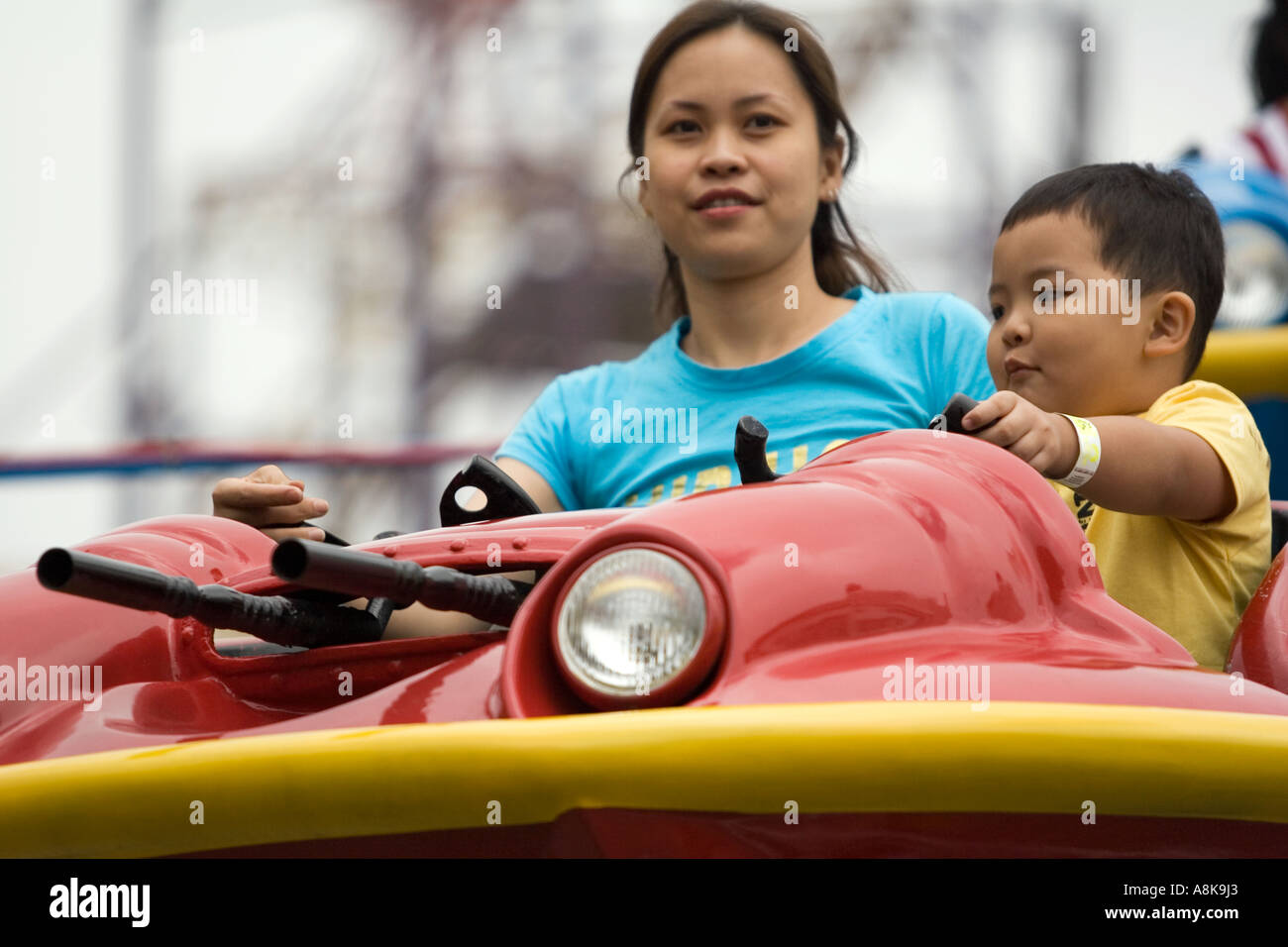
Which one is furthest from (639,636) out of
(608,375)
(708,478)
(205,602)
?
(608,375)

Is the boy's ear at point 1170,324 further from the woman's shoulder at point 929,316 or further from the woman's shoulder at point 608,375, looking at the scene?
the woman's shoulder at point 608,375

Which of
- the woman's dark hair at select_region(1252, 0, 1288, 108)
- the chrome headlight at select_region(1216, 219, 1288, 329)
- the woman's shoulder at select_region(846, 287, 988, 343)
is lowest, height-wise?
the woman's shoulder at select_region(846, 287, 988, 343)

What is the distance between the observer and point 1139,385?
6.38 ft

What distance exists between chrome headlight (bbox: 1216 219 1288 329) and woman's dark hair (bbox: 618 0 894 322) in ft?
2.68

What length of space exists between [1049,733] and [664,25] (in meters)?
1.65

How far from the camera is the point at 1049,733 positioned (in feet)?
3.93

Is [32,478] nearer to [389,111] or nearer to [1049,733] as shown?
[1049,733]

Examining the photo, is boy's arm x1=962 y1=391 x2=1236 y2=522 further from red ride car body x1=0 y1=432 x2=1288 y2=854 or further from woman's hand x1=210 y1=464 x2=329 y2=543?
woman's hand x1=210 y1=464 x2=329 y2=543

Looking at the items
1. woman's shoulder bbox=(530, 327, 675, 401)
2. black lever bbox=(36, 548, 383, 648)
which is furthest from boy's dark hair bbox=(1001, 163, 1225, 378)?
black lever bbox=(36, 548, 383, 648)

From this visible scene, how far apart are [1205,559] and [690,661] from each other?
2.49 feet

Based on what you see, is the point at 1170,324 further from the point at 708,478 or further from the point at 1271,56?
the point at 1271,56

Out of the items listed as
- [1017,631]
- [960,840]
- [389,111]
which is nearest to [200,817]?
[960,840]

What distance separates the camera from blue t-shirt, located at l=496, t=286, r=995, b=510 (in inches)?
88.8
